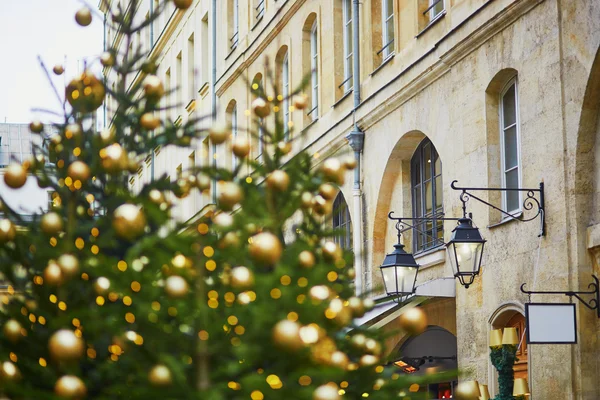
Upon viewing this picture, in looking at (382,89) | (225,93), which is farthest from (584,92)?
(225,93)

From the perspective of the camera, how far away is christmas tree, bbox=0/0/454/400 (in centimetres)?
274

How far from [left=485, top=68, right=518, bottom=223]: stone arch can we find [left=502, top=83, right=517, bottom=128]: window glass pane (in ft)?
0.27

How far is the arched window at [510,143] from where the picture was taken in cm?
1345

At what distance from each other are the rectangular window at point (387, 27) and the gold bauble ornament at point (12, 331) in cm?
1526

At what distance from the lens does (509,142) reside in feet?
44.9

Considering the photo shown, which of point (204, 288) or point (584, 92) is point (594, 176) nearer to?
point (584, 92)

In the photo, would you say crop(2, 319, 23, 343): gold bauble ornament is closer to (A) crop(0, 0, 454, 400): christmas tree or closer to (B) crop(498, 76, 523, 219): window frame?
(A) crop(0, 0, 454, 400): christmas tree

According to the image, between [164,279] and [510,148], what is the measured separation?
36.7 feet

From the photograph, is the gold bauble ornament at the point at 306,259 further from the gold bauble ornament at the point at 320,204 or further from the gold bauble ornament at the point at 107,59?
the gold bauble ornament at the point at 107,59

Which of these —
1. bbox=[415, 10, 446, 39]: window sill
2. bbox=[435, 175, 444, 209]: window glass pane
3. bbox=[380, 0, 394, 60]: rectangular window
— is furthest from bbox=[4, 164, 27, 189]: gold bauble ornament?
bbox=[380, 0, 394, 60]: rectangular window

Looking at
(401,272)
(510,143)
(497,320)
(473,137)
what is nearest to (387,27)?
(473,137)

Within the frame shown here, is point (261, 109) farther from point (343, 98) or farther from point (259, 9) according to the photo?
point (259, 9)

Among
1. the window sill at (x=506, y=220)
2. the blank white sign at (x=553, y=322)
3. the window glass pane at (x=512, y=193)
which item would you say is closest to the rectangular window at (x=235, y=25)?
the window glass pane at (x=512, y=193)

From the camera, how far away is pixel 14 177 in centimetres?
317
